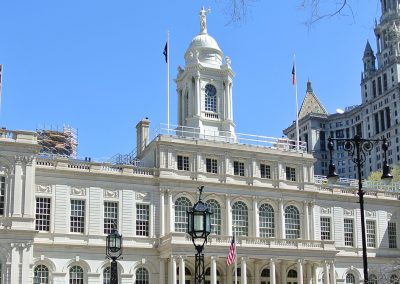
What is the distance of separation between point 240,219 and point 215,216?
2218mm

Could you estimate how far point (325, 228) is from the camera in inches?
2324

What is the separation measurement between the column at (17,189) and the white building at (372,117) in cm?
10062

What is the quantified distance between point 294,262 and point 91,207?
16.1m

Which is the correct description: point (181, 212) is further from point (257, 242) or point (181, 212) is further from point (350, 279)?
point (350, 279)

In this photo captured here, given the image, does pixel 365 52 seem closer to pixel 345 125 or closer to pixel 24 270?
pixel 345 125

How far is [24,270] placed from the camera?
144 ft

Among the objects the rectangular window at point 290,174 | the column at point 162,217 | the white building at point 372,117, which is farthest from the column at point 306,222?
the white building at point 372,117

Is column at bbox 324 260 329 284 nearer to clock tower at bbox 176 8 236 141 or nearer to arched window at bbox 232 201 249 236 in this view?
arched window at bbox 232 201 249 236

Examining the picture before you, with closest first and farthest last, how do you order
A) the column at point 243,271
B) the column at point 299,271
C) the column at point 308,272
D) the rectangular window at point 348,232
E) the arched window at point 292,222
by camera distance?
the column at point 243,271, the column at point 299,271, the column at point 308,272, the arched window at point 292,222, the rectangular window at point 348,232

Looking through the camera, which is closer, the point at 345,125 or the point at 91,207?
the point at 91,207

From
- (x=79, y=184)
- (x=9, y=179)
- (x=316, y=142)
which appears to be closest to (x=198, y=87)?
(x=79, y=184)

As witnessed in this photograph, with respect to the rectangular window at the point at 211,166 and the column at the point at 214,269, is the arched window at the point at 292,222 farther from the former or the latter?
the column at the point at 214,269

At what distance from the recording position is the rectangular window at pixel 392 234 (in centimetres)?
6266

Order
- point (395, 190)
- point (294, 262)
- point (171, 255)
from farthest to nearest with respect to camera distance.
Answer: point (395, 190)
point (294, 262)
point (171, 255)
